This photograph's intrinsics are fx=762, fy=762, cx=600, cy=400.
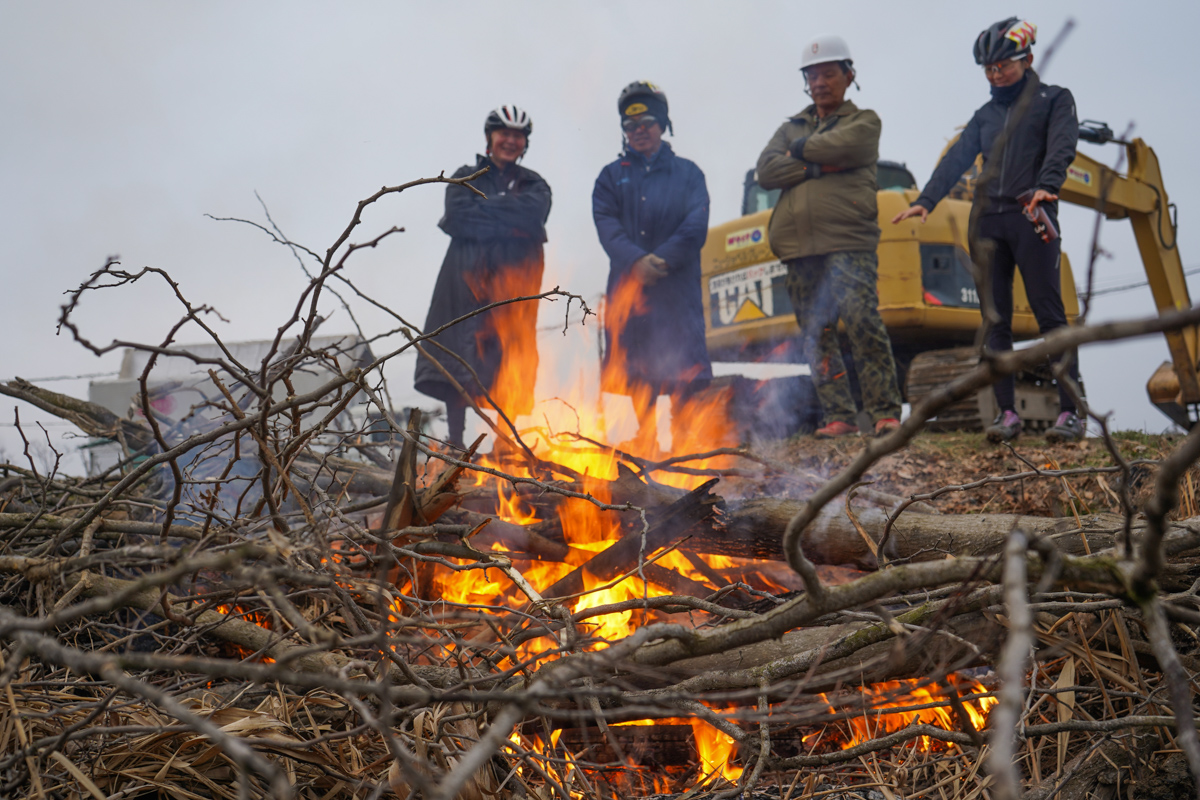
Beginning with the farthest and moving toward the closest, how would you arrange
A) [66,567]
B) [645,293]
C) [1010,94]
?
1. [645,293]
2. [1010,94]
3. [66,567]

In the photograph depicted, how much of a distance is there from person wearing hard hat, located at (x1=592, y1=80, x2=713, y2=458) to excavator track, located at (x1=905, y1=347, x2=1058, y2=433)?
87.0 inches

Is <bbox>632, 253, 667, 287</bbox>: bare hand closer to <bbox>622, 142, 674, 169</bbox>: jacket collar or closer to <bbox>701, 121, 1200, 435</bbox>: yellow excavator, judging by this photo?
<bbox>622, 142, 674, 169</bbox>: jacket collar

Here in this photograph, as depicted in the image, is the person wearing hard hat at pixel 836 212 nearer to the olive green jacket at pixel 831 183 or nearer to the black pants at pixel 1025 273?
the olive green jacket at pixel 831 183

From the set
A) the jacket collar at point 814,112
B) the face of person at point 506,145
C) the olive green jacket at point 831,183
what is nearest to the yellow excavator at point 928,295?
the olive green jacket at point 831,183

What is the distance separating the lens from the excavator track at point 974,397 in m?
6.04

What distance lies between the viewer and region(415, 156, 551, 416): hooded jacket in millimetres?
5297

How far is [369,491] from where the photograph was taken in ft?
13.6

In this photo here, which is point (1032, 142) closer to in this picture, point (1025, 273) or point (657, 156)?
point (1025, 273)

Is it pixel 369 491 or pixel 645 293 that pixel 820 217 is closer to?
pixel 645 293

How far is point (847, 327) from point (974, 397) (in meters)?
1.76

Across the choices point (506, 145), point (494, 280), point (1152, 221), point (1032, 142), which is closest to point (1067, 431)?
point (1032, 142)

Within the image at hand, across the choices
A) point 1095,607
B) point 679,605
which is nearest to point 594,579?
point 679,605

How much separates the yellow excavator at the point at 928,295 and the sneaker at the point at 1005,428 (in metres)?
1.50

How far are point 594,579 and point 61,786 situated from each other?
67.1 inches
